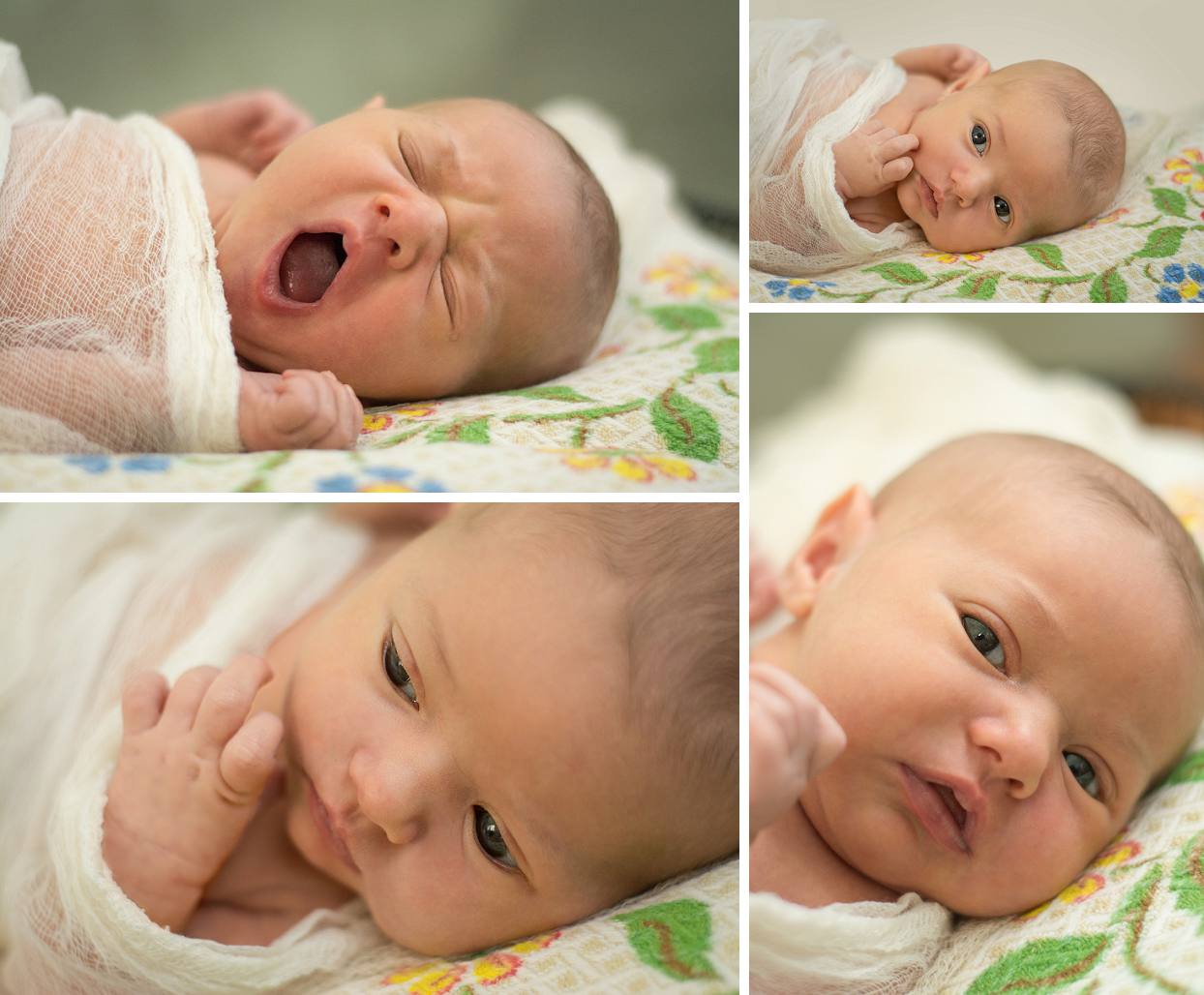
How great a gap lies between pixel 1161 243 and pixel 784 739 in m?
0.54

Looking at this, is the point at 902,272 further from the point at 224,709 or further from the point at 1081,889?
the point at 224,709

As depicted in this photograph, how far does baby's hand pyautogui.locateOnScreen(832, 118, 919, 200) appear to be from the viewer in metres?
0.94

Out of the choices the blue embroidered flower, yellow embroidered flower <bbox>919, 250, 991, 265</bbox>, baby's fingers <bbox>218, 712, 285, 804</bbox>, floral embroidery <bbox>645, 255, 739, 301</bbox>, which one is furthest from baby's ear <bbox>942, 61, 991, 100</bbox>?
baby's fingers <bbox>218, 712, 285, 804</bbox>

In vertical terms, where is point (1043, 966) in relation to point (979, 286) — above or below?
below

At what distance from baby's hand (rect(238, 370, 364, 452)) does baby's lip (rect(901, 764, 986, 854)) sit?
49 centimetres

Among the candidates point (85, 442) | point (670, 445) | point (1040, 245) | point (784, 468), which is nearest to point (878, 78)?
point (1040, 245)

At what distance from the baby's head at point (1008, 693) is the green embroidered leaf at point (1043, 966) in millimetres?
42

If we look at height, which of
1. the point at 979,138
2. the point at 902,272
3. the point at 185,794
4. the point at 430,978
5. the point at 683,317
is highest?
the point at 979,138

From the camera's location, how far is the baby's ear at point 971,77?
3.13 ft

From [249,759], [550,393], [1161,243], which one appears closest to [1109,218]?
[1161,243]

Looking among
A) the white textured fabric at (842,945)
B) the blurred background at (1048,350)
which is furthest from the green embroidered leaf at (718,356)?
the white textured fabric at (842,945)

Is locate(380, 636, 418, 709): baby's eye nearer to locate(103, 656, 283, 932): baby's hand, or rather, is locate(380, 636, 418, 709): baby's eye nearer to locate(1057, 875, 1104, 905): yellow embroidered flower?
locate(103, 656, 283, 932): baby's hand

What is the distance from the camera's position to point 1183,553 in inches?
36.5

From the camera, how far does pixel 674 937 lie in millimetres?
874
